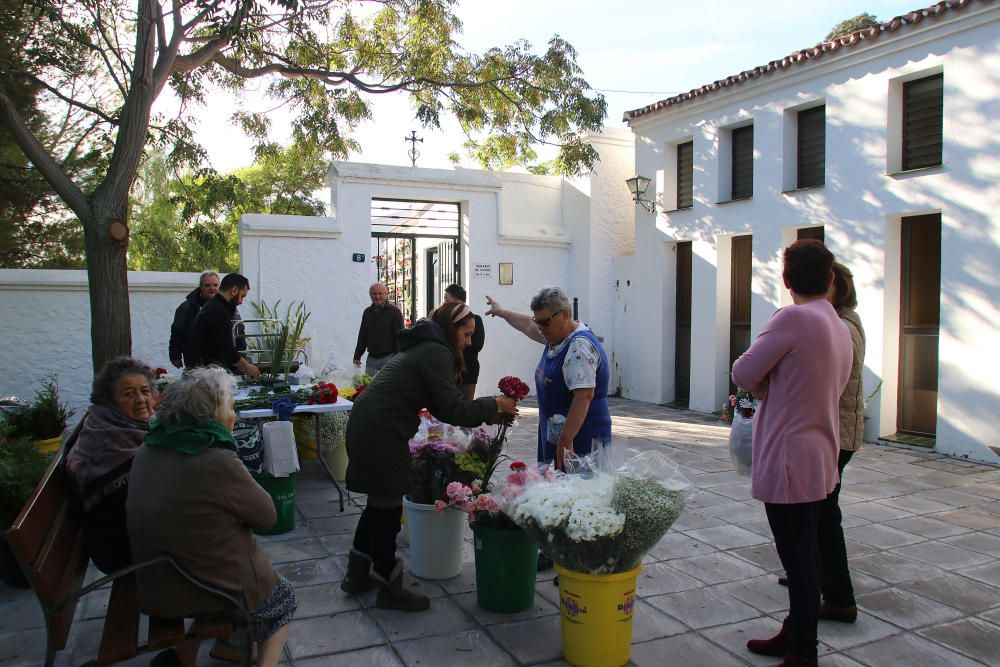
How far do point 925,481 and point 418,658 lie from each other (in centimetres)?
563

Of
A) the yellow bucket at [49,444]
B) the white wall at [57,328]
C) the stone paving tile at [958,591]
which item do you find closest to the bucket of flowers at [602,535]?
the stone paving tile at [958,591]

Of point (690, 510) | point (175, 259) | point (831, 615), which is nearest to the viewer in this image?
point (831, 615)

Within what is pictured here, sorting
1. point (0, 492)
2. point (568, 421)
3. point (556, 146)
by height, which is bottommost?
point (0, 492)

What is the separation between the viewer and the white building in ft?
25.1

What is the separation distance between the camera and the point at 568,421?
3785 millimetres

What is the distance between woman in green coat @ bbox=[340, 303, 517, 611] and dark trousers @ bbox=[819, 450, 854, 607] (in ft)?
5.38

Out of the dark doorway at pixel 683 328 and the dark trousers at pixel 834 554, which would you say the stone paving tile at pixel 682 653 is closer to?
the dark trousers at pixel 834 554

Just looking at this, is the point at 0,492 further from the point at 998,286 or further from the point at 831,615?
the point at 998,286

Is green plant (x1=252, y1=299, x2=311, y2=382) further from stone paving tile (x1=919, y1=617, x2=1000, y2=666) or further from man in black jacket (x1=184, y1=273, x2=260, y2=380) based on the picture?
stone paving tile (x1=919, y1=617, x2=1000, y2=666)

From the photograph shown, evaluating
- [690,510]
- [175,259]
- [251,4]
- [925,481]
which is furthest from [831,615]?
[175,259]

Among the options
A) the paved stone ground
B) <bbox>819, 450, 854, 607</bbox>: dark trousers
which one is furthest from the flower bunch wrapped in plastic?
<bbox>819, 450, 854, 607</bbox>: dark trousers

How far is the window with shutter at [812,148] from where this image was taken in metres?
9.44

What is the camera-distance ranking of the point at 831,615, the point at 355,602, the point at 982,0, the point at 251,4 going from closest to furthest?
the point at 831,615 → the point at 355,602 → the point at 251,4 → the point at 982,0

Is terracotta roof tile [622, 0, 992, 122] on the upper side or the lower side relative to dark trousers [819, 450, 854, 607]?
upper
